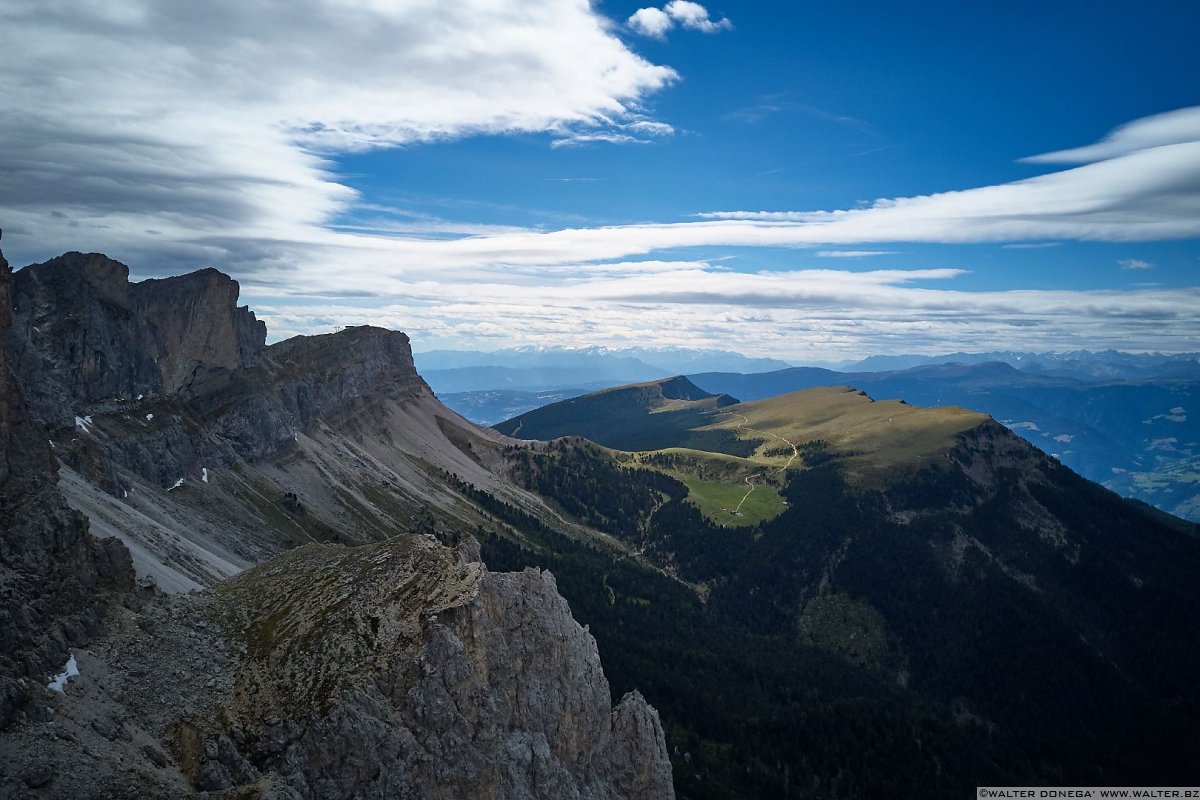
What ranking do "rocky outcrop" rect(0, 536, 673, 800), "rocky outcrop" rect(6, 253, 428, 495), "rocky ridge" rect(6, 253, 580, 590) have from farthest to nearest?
"rocky outcrop" rect(6, 253, 428, 495) → "rocky ridge" rect(6, 253, 580, 590) → "rocky outcrop" rect(0, 536, 673, 800)

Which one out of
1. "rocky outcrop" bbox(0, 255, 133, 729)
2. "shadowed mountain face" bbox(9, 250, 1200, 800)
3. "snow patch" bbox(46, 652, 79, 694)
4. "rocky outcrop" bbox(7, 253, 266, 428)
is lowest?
"shadowed mountain face" bbox(9, 250, 1200, 800)

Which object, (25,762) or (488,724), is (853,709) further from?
(25,762)

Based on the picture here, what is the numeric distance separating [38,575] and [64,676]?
345 inches

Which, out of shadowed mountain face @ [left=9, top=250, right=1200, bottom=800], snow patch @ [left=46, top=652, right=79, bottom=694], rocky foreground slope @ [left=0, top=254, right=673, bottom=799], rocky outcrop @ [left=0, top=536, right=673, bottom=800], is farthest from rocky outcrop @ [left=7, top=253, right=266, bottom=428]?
snow patch @ [left=46, top=652, right=79, bottom=694]

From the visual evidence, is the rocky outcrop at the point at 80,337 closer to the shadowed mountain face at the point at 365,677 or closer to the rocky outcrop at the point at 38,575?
the shadowed mountain face at the point at 365,677

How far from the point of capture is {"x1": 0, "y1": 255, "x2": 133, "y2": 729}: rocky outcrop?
42109 millimetres

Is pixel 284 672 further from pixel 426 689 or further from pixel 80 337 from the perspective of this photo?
pixel 80 337

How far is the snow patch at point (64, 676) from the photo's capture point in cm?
4256

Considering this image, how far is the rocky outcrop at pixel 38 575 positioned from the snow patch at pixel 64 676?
42cm

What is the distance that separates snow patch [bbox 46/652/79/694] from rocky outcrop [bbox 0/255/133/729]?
42cm

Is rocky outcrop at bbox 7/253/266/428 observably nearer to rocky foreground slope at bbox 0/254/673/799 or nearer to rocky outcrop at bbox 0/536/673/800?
rocky foreground slope at bbox 0/254/673/799

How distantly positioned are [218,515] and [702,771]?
104 m

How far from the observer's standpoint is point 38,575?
48.6 metres

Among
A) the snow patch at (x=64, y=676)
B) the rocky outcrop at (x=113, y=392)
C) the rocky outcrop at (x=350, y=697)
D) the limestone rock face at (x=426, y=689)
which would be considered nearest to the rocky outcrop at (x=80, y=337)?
the rocky outcrop at (x=113, y=392)
